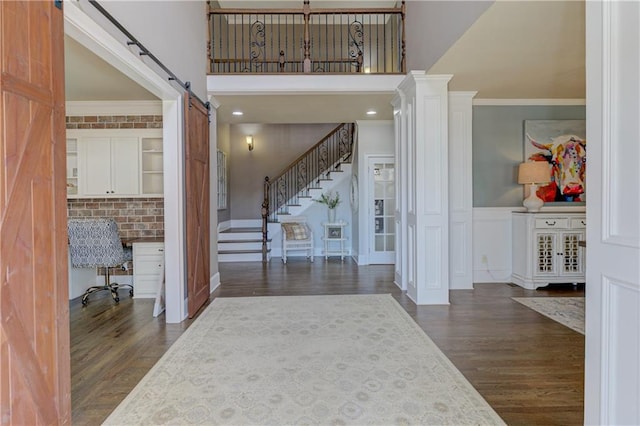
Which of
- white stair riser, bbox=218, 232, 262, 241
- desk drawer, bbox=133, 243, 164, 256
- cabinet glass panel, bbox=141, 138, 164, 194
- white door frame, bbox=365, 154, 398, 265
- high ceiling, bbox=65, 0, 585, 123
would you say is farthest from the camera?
white stair riser, bbox=218, 232, 262, 241

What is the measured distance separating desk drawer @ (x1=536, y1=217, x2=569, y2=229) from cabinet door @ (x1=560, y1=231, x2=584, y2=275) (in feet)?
0.44

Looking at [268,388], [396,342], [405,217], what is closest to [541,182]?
[405,217]

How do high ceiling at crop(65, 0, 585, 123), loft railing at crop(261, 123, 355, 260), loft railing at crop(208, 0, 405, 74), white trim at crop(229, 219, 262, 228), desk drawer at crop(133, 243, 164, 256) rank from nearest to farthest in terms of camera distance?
high ceiling at crop(65, 0, 585, 123) < desk drawer at crop(133, 243, 164, 256) < loft railing at crop(208, 0, 405, 74) < loft railing at crop(261, 123, 355, 260) < white trim at crop(229, 219, 262, 228)

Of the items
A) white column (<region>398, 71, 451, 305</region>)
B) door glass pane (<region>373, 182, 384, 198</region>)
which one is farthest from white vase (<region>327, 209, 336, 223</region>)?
white column (<region>398, 71, 451, 305</region>)

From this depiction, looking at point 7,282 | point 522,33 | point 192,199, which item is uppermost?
point 522,33

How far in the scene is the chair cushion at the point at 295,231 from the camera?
7.24 metres

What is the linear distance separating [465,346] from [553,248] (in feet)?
8.92

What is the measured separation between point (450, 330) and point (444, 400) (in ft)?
4.22

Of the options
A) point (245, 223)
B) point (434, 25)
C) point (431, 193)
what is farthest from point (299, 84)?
point (245, 223)

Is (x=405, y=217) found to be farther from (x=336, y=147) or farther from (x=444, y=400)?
(x=336, y=147)

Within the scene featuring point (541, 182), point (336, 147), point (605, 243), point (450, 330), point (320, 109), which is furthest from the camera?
point (336, 147)

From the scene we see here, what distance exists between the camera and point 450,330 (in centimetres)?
338

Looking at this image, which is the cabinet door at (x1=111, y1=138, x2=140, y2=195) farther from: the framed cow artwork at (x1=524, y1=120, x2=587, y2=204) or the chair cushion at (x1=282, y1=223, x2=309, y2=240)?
the framed cow artwork at (x1=524, y1=120, x2=587, y2=204)

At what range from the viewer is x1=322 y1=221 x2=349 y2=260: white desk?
7.47 meters
